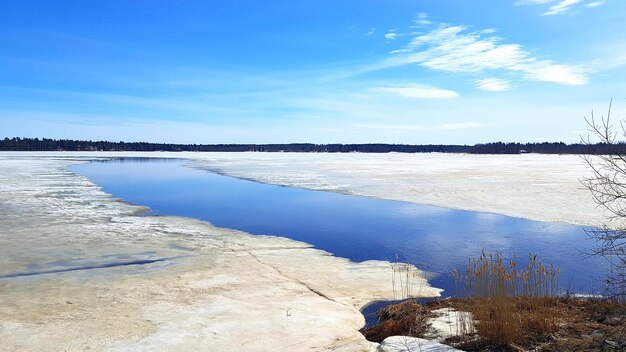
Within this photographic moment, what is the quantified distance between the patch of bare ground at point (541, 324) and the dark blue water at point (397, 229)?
1.29 metres

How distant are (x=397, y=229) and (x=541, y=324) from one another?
694 centimetres

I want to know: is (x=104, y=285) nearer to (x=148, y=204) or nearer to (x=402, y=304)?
(x=402, y=304)

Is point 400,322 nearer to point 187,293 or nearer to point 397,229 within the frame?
point 187,293

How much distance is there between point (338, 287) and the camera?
22.6ft

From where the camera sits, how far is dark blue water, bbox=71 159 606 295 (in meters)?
8.36

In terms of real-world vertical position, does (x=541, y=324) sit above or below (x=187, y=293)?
above

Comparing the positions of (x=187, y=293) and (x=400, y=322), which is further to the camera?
(x=187, y=293)

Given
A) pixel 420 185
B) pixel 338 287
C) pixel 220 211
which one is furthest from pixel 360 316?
pixel 420 185

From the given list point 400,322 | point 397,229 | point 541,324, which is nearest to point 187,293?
point 400,322

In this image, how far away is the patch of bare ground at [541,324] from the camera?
4195mm

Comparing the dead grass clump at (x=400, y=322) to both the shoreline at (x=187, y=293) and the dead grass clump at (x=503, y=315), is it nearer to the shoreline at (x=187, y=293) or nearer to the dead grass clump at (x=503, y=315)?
the shoreline at (x=187, y=293)

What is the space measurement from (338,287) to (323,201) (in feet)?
33.9

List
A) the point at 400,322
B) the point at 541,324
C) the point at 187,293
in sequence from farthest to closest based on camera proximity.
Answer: the point at 187,293 → the point at 400,322 → the point at 541,324

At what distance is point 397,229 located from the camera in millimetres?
11492
